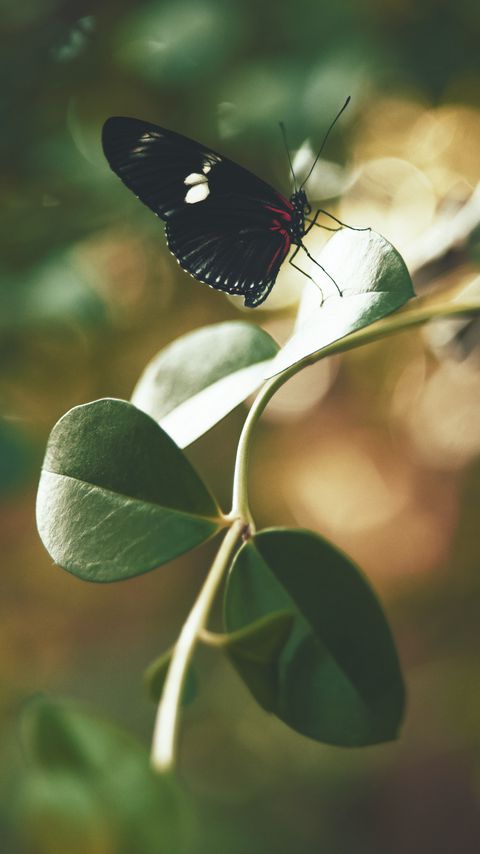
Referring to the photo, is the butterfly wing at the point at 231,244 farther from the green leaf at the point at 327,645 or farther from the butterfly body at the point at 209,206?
the green leaf at the point at 327,645

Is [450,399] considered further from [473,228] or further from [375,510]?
[473,228]

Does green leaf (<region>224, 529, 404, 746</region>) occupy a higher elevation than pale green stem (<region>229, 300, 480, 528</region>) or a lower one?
lower

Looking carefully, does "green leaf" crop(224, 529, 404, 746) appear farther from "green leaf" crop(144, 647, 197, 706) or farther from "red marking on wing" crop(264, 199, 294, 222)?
"red marking on wing" crop(264, 199, 294, 222)

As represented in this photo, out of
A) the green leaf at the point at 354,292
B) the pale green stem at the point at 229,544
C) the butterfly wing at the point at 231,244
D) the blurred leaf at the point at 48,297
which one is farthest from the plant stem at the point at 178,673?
the blurred leaf at the point at 48,297

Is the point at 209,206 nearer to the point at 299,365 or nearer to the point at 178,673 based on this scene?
the point at 299,365

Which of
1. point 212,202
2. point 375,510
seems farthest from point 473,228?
point 375,510

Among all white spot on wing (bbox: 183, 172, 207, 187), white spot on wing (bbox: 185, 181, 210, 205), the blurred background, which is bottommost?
the blurred background

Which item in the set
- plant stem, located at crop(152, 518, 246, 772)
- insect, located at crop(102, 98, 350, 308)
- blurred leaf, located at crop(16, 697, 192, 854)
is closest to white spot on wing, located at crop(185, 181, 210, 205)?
insect, located at crop(102, 98, 350, 308)
